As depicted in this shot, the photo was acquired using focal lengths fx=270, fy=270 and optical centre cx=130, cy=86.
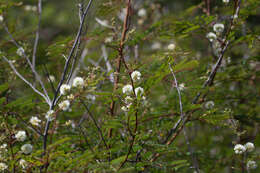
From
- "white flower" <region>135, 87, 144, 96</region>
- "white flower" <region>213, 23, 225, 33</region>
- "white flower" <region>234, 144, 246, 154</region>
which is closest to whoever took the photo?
"white flower" <region>135, 87, 144, 96</region>

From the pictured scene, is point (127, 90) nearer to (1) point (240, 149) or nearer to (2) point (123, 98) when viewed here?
(2) point (123, 98)

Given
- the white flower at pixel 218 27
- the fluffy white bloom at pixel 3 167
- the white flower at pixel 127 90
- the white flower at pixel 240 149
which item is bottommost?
the white flower at pixel 240 149

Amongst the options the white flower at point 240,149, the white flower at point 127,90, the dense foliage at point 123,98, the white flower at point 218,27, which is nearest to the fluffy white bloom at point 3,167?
the dense foliage at point 123,98

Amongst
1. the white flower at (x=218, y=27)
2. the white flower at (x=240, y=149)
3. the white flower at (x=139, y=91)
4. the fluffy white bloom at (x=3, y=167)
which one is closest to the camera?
the white flower at (x=139, y=91)

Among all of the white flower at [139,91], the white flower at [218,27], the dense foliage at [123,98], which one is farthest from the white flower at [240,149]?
the white flower at [218,27]

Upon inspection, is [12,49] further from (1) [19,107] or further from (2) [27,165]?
(2) [27,165]

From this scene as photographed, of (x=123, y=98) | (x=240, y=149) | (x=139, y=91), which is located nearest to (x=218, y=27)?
(x=240, y=149)

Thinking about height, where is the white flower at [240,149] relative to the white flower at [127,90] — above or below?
below

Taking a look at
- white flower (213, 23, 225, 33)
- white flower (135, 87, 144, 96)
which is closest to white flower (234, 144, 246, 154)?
white flower (135, 87, 144, 96)

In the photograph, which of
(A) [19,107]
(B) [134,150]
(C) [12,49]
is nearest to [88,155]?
(B) [134,150]

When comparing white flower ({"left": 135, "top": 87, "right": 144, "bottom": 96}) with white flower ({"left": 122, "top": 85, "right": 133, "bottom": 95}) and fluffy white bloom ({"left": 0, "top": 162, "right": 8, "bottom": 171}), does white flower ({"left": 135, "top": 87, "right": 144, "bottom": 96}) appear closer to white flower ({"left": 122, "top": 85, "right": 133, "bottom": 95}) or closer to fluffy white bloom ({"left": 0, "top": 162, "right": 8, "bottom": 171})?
white flower ({"left": 122, "top": 85, "right": 133, "bottom": 95})

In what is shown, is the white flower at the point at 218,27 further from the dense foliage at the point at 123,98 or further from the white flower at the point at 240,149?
the white flower at the point at 240,149

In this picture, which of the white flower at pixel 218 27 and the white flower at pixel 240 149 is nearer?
the white flower at pixel 240 149

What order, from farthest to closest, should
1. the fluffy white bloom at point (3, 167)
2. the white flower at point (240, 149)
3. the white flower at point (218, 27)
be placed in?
the white flower at point (218, 27)
the white flower at point (240, 149)
the fluffy white bloom at point (3, 167)
